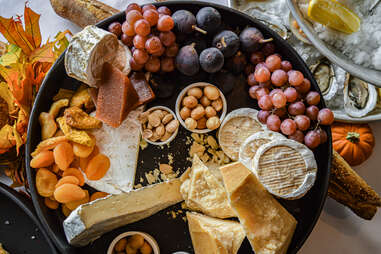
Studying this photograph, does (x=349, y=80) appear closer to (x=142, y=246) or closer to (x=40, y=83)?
(x=142, y=246)

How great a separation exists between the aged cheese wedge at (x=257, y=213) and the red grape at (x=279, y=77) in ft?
0.90

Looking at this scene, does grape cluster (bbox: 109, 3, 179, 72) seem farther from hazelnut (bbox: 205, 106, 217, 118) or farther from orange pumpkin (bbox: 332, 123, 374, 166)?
orange pumpkin (bbox: 332, 123, 374, 166)

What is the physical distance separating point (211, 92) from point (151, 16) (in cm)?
29

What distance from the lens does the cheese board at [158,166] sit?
39.0 inches

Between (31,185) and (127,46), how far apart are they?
523mm

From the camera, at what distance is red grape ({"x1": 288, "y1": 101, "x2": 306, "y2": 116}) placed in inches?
38.1

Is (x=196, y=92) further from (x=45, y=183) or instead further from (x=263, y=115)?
(x=45, y=183)

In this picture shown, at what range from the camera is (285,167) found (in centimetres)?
95

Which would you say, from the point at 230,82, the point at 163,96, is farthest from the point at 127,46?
the point at 230,82

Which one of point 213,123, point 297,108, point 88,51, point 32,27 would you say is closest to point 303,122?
point 297,108

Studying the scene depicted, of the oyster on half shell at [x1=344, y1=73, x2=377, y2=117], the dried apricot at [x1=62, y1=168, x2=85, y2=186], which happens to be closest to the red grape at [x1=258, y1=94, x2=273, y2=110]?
the oyster on half shell at [x1=344, y1=73, x2=377, y2=117]

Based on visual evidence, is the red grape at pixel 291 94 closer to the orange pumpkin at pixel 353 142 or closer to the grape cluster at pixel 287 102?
the grape cluster at pixel 287 102

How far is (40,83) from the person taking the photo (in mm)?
1120

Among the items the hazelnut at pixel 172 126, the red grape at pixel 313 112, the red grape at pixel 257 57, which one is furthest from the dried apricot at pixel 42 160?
the red grape at pixel 313 112
